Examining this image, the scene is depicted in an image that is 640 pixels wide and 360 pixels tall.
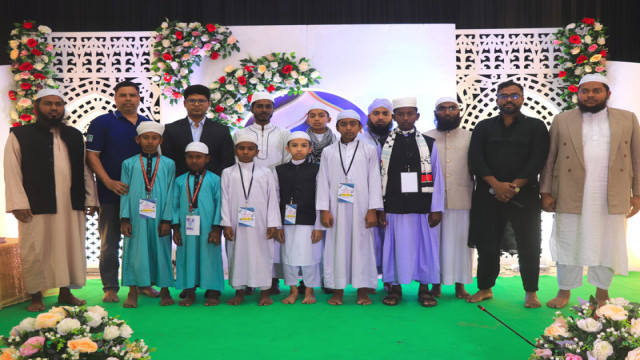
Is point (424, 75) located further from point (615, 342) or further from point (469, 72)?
point (615, 342)

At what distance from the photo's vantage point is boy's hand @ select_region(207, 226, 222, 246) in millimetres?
4301

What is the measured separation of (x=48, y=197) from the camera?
165 inches

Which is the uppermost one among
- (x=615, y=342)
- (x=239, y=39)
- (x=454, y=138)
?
(x=239, y=39)

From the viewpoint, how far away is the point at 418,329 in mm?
3523

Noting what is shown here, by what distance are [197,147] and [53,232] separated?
4.48 feet

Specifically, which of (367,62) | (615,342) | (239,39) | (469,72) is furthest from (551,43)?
(615,342)

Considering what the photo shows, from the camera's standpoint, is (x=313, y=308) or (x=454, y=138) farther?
(x=454, y=138)

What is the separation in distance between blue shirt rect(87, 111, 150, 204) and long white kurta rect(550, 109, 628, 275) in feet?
12.5

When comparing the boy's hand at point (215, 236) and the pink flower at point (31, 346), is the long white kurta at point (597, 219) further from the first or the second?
the pink flower at point (31, 346)

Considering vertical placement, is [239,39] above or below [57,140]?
above

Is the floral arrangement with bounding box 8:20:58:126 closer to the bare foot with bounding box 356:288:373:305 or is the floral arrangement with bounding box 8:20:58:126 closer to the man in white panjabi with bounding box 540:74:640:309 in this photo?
the bare foot with bounding box 356:288:373:305

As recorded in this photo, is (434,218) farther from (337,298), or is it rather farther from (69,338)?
(69,338)

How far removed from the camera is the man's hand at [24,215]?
411 centimetres

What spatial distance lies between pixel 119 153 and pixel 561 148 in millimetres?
3754
